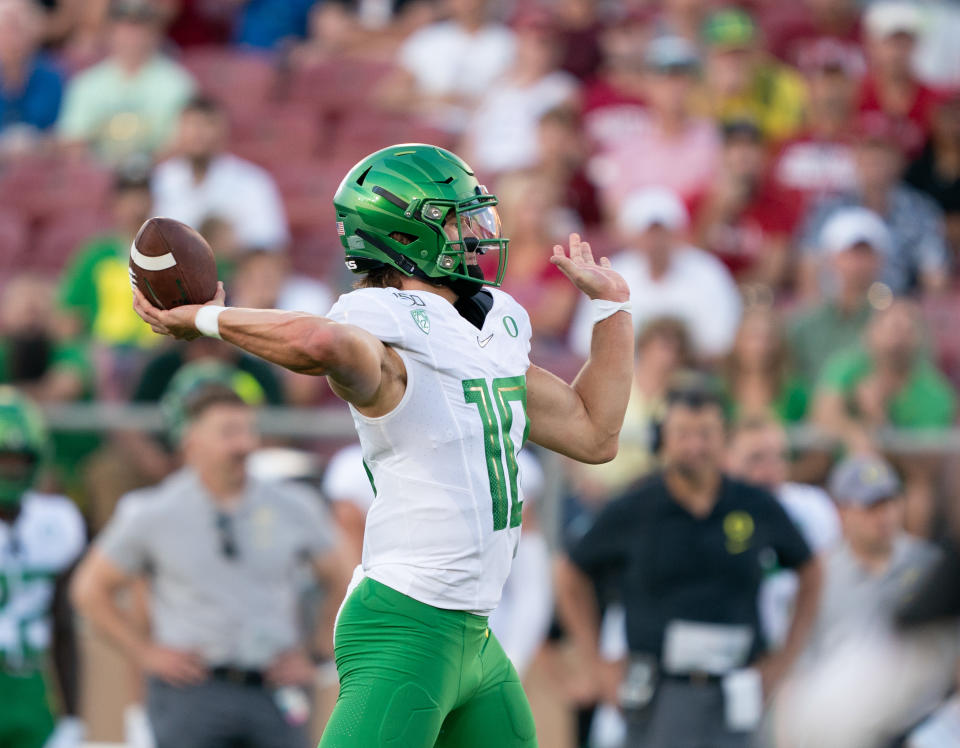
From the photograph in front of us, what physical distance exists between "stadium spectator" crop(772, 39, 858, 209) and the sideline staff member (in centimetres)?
306

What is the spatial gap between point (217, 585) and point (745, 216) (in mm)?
3996

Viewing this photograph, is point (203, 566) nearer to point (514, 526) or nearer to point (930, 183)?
point (514, 526)

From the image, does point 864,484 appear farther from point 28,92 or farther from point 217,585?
point 28,92

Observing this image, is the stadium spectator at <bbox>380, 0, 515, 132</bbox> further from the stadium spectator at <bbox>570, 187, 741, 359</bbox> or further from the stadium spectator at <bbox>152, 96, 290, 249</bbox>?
the stadium spectator at <bbox>570, 187, 741, 359</bbox>

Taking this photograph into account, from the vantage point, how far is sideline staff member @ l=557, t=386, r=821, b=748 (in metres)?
6.53

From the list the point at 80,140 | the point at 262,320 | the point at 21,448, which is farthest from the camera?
the point at 80,140

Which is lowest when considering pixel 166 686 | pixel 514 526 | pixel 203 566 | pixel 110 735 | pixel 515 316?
pixel 110 735

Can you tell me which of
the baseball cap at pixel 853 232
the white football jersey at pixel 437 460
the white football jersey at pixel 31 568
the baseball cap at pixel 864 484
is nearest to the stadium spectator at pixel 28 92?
the white football jersey at pixel 31 568

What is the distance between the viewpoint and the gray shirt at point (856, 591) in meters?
6.84

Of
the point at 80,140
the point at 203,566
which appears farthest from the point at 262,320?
the point at 80,140

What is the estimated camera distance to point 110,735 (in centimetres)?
806

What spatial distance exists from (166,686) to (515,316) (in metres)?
3.14

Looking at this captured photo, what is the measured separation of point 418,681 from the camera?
→ 3889mm

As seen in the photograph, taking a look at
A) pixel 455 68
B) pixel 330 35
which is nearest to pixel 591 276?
pixel 455 68
